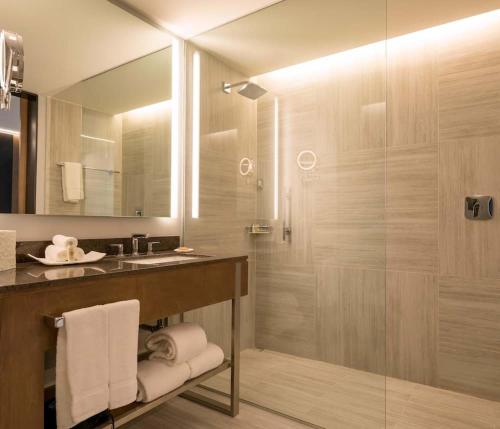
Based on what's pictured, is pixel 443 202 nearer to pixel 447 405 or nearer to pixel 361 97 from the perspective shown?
pixel 361 97

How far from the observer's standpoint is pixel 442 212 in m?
2.43

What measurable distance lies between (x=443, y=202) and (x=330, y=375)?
1320mm

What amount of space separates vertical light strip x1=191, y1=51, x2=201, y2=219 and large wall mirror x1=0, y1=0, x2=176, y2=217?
6.7 inches

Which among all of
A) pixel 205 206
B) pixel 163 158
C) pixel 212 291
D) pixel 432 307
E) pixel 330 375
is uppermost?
pixel 163 158

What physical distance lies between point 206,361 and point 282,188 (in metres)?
1.11

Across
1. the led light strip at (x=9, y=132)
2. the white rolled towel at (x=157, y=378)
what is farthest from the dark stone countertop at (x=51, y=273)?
the led light strip at (x=9, y=132)

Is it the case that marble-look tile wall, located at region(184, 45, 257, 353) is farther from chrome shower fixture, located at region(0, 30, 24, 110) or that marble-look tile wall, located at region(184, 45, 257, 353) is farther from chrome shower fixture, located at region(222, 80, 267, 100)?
chrome shower fixture, located at region(0, 30, 24, 110)

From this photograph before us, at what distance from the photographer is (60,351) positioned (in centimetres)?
123

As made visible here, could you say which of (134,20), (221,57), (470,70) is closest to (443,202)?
(470,70)

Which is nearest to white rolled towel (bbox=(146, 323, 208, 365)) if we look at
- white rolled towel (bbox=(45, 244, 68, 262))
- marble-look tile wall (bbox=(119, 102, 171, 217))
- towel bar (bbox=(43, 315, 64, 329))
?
white rolled towel (bbox=(45, 244, 68, 262))

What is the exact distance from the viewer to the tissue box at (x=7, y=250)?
1490 millimetres

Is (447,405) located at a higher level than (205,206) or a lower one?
lower

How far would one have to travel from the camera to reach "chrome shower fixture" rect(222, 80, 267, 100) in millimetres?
2452

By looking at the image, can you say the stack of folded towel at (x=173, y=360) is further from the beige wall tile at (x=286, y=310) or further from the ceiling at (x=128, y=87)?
the ceiling at (x=128, y=87)
